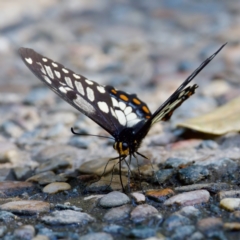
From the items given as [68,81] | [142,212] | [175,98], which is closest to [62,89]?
[68,81]

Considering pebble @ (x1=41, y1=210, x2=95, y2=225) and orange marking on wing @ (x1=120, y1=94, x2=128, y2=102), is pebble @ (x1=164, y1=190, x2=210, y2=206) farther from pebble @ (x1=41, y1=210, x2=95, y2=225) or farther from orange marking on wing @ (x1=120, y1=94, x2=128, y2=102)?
orange marking on wing @ (x1=120, y1=94, x2=128, y2=102)

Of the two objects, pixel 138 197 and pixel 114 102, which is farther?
pixel 114 102

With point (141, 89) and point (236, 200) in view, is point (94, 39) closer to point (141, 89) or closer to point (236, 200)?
point (141, 89)

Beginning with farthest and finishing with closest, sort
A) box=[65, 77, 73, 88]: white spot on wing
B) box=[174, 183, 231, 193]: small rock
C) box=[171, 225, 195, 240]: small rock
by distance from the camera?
box=[65, 77, 73, 88]: white spot on wing < box=[174, 183, 231, 193]: small rock < box=[171, 225, 195, 240]: small rock

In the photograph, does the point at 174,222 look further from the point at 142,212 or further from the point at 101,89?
the point at 101,89

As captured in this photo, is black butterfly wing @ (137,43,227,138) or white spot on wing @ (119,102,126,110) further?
white spot on wing @ (119,102,126,110)

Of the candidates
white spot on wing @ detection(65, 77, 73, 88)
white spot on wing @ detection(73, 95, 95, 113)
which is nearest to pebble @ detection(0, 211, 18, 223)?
white spot on wing @ detection(73, 95, 95, 113)

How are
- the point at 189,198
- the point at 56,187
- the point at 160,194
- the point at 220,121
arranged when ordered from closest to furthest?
the point at 189,198
the point at 160,194
the point at 56,187
the point at 220,121
